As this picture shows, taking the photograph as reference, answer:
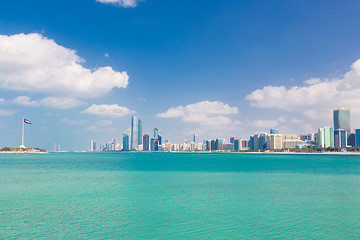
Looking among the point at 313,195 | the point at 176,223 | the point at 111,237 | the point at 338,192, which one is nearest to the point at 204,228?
the point at 176,223

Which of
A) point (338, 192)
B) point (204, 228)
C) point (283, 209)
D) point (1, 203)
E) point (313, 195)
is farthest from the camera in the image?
point (338, 192)

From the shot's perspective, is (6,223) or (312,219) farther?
(312,219)

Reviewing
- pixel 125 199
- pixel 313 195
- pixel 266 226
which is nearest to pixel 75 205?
pixel 125 199

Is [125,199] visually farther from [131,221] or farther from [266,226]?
[266,226]

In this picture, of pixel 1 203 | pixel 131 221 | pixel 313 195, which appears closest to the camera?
pixel 131 221

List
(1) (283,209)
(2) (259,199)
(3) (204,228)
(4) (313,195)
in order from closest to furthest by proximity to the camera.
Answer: (3) (204,228), (1) (283,209), (2) (259,199), (4) (313,195)

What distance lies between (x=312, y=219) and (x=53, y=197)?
32526 mm

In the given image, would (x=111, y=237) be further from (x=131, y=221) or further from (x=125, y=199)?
(x=125, y=199)

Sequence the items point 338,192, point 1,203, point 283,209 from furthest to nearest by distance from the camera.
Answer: point 338,192, point 1,203, point 283,209

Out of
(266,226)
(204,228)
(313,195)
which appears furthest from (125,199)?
(313,195)

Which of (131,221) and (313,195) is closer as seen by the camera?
(131,221)

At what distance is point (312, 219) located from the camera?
2700 centimetres

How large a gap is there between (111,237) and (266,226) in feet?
44.7

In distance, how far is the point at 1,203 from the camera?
3391 cm
